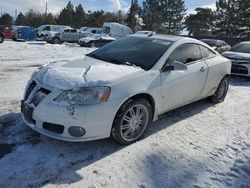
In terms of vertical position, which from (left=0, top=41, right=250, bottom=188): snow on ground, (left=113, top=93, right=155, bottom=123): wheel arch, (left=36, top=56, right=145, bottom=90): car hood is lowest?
(left=0, top=41, right=250, bottom=188): snow on ground

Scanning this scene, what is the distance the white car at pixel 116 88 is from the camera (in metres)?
3.78

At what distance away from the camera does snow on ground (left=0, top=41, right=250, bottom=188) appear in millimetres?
3455

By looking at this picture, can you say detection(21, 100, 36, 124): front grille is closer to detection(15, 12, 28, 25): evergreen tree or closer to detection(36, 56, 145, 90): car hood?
detection(36, 56, 145, 90): car hood

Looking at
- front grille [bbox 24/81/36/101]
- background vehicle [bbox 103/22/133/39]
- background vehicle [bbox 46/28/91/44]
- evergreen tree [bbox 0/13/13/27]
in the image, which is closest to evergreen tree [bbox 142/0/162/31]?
background vehicle [bbox 103/22/133/39]

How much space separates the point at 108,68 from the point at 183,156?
1623 mm

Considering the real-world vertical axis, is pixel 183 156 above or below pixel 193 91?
below

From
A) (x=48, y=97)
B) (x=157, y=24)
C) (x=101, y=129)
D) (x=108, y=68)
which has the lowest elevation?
(x=101, y=129)

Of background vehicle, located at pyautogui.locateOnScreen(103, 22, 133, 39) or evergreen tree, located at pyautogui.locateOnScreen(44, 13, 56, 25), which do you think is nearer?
background vehicle, located at pyautogui.locateOnScreen(103, 22, 133, 39)

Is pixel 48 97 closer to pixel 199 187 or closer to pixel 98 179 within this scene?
Result: pixel 98 179

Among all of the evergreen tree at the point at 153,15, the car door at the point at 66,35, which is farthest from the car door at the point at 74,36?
the evergreen tree at the point at 153,15

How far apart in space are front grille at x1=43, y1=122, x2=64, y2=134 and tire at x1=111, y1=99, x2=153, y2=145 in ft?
2.27

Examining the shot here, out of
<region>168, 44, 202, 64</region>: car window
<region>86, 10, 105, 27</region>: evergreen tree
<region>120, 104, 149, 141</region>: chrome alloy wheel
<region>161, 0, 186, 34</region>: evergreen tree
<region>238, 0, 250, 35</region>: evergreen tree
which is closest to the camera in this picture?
<region>120, 104, 149, 141</region>: chrome alloy wheel

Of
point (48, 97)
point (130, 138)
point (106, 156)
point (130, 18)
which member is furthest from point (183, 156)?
point (130, 18)

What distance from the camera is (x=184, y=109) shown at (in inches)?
238
